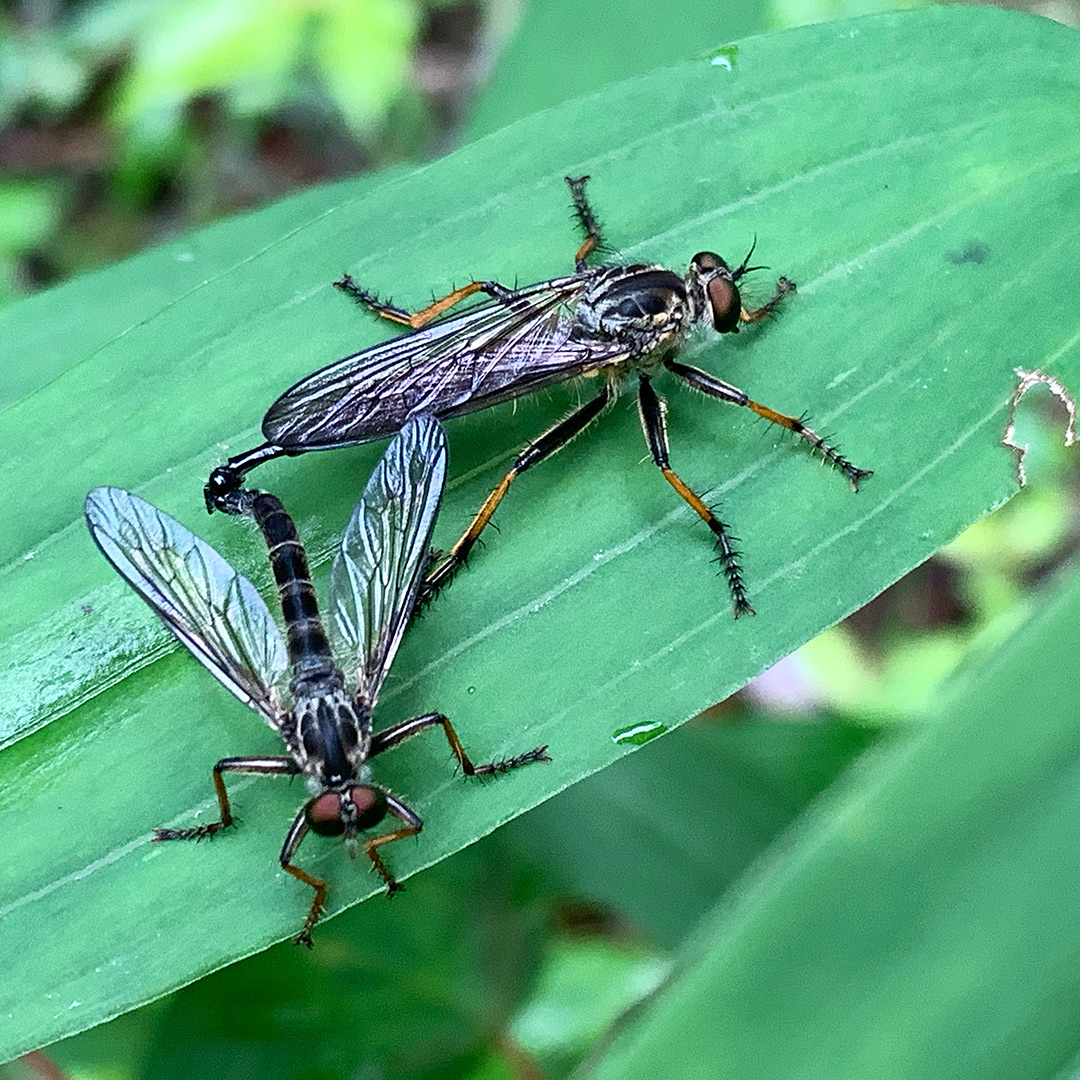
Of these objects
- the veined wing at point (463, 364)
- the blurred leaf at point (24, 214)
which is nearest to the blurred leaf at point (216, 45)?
the blurred leaf at point (24, 214)

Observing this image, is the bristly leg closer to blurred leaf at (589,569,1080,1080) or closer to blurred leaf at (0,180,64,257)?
blurred leaf at (589,569,1080,1080)

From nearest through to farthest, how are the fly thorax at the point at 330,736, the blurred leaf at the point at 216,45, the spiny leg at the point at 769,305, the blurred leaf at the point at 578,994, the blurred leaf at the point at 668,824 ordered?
the fly thorax at the point at 330,736 < the spiny leg at the point at 769,305 < the blurred leaf at the point at 668,824 < the blurred leaf at the point at 578,994 < the blurred leaf at the point at 216,45

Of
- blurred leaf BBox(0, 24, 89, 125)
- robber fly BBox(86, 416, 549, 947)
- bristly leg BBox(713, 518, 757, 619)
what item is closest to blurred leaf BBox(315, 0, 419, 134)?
blurred leaf BBox(0, 24, 89, 125)

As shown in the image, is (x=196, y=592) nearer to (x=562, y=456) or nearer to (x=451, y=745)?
(x=451, y=745)

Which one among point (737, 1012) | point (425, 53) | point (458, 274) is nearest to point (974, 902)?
→ point (737, 1012)

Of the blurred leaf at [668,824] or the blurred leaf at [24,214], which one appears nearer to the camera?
the blurred leaf at [668,824]

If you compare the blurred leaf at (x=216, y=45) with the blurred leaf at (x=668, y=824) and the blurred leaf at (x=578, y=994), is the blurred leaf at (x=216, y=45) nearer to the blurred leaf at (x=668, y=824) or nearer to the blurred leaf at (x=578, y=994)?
the blurred leaf at (x=668, y=824)

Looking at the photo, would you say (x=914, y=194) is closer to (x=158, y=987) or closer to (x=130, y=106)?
(x=158, y=987)
